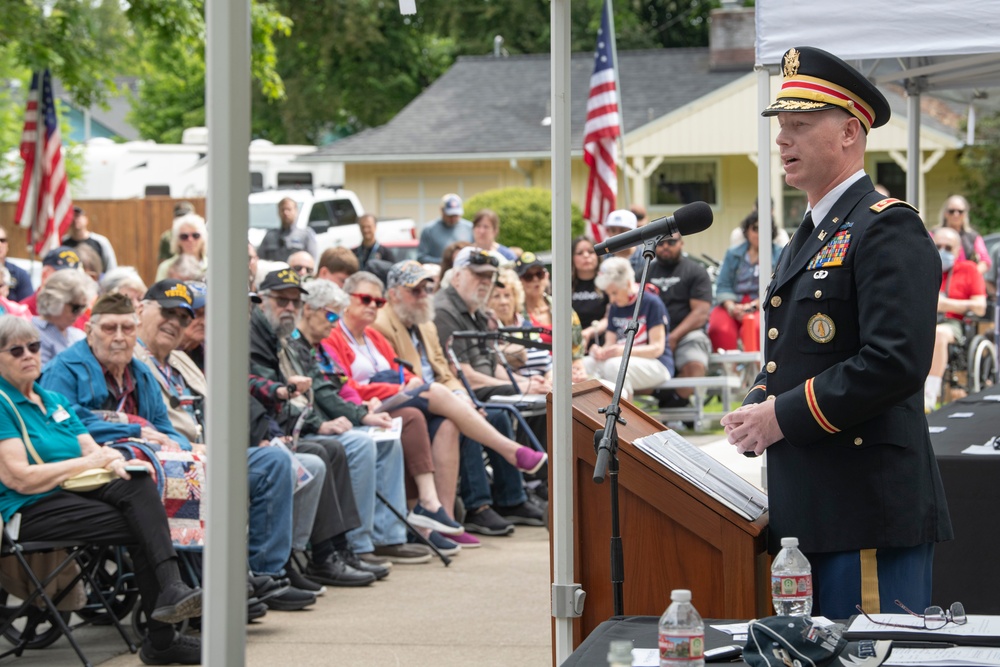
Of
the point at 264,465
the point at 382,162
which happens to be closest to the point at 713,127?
the point at 382,162

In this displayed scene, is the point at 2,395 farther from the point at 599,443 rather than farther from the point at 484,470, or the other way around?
the point at 484,470

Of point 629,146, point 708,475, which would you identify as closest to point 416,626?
point 708,475

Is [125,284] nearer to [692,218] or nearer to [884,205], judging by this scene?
[692,218]

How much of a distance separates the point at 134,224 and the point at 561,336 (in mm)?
19053

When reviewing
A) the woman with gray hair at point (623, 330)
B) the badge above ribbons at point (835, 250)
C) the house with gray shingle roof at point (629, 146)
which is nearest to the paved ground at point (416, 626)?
the badge above ribbons at point (835, 250)

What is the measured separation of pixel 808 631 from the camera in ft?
8.70

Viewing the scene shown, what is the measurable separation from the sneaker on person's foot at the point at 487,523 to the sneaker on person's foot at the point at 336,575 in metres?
1.58

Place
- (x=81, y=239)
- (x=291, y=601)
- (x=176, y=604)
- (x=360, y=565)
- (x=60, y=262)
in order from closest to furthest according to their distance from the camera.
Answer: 1. (x=176, y=604)
2. (x=291, y=601)
3. (x=360, y=565)
4. (x=60, y=262)
5. (x=81, y=239)

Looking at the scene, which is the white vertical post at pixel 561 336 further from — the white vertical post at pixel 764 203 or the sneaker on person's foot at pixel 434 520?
the sneaker on person's foot at pixel 434 520

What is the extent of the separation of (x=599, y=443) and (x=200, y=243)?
28.0ft

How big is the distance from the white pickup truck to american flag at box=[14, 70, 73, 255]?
8.80m

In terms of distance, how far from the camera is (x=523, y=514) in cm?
898

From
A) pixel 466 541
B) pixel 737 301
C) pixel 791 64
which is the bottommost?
pixel 466 541

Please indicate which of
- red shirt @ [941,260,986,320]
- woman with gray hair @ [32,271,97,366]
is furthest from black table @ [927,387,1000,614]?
red shirt @ [941,260,986,320]
